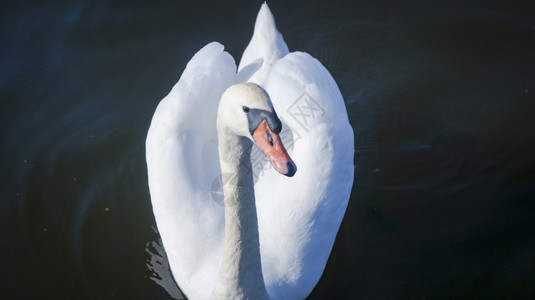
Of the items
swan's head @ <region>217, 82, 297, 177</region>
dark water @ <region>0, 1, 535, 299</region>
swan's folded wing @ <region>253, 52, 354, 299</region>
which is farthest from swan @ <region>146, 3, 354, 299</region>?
swan's head @ <region>217, 82, 297, 177</region>

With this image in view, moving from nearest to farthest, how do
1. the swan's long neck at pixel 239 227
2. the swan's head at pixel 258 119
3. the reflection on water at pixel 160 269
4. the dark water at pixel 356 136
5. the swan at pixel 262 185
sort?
the swan's head at pixel 258 119, the swan's long neck at pixel 239 227, the swan at pixel 262 185, the reflection on water at pixel 160 269, the dark water at pixel 356 136

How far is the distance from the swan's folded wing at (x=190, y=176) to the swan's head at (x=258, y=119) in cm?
158

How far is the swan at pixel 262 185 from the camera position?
465 centimetres

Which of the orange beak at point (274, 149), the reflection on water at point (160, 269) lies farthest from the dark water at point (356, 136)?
the orange beak at point (274, 149)

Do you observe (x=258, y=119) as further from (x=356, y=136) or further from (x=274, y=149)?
(x=356, y=136)

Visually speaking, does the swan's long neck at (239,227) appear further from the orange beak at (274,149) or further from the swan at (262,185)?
the orange beak at (274,149)

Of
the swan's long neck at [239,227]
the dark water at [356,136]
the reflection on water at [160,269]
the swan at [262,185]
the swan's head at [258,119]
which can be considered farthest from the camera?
the dark water at [356,136]

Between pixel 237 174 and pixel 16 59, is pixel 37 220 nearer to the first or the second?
pixel 16 59

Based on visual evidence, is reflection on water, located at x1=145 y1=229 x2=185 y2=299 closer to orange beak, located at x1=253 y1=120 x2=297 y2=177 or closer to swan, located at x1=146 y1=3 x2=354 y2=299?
swan, located at x1=146 y1=3 x2=354 y2=299

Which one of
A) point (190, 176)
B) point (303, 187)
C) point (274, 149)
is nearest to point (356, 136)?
point (303, 187)

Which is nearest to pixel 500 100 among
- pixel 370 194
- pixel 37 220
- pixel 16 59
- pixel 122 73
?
pixel 370 194

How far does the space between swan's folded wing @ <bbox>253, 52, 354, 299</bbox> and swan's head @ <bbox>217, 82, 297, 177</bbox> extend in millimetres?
1425

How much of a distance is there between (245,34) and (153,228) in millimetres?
3132

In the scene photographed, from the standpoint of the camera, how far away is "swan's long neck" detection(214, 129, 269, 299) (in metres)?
3.62
